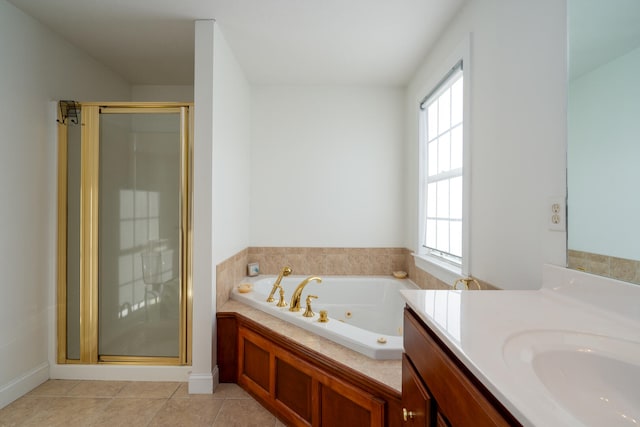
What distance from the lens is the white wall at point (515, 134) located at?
105 centimetres

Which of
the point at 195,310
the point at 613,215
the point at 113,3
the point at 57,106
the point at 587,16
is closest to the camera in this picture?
the point at 613,215

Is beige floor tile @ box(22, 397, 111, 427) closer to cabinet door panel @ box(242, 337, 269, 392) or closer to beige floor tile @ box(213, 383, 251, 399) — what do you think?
beige floor tile @ box(213, 383, 251, 399)

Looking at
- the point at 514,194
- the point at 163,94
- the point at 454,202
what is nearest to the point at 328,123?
the point at 454,202

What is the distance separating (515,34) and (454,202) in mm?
1011

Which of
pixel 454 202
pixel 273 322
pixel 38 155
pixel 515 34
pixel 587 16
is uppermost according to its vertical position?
pixel 515 34

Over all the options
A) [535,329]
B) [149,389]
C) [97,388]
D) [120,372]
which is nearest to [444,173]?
[535,329]

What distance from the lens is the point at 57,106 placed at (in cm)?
205

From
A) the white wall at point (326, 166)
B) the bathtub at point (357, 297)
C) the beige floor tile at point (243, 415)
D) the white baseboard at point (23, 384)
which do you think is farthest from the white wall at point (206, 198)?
the white baseboard at point (23, 384)

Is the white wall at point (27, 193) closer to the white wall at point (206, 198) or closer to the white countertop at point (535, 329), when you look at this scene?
the white wall at point (206, 198)

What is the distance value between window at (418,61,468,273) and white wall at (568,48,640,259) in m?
0.74

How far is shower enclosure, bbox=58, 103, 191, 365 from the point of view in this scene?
207cm

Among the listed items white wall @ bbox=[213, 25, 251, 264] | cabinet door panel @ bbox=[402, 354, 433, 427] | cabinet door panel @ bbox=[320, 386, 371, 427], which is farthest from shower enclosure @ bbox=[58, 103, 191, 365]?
cabinet door panel @ bbox=[402, 354, 433, 427]

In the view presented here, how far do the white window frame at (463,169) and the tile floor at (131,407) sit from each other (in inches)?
53.7

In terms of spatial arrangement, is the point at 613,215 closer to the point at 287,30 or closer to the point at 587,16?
the point at 587,16
